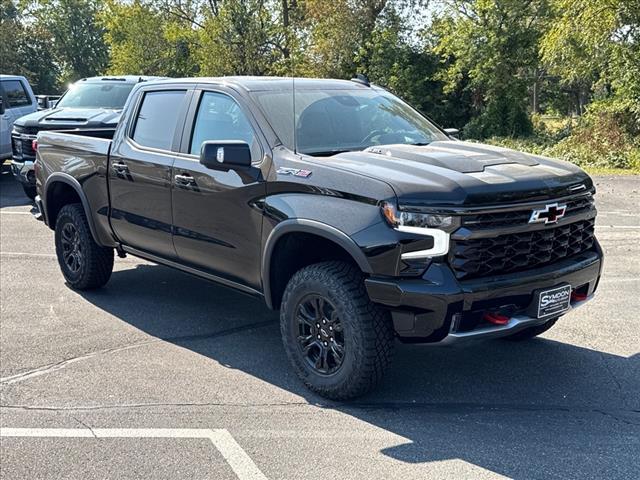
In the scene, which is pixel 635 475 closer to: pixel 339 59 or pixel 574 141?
pixel 574 141

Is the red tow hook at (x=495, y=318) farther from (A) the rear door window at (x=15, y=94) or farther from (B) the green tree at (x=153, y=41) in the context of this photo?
(B) the green tree at (x=153, y=41)

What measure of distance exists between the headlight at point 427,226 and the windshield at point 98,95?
8997 millimetres

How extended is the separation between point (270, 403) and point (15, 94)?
43.4 ft

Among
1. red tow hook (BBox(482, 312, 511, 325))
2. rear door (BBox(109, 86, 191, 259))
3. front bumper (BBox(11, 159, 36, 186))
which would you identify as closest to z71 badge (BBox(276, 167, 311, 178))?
rear door (BBox(109, 86, 191, 259))

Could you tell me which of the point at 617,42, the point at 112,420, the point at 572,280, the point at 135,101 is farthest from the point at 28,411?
the point at 617,42

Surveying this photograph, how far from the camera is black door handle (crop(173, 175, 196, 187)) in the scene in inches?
200

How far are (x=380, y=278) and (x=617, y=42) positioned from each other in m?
17.5

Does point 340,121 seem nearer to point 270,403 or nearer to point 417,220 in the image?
point 417,220

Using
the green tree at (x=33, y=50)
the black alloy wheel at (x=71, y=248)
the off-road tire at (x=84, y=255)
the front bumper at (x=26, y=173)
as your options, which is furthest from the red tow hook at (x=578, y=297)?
the green tree at (x=33, y=50)

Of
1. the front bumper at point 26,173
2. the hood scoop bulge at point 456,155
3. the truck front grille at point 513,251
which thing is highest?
the hood scoop bulge at point 456,155

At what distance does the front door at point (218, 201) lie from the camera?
4672mm

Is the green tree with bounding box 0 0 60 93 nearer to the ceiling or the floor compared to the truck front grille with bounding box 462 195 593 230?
nearer to the ceiling

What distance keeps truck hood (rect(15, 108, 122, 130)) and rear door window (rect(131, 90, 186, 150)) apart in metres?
4.45

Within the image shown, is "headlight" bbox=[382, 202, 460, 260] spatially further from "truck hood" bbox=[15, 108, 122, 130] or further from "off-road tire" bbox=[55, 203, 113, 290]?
"truck hood" bbox=[15, 108, 122, 130]
